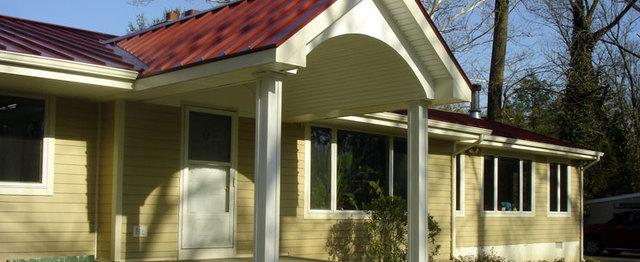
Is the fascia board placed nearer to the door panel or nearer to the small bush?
the door panel

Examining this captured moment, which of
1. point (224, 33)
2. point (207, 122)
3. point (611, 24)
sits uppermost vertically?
point (611, 24)

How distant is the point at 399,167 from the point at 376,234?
4.61 feet

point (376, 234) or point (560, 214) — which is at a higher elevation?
point (560, 214)

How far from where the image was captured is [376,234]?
1356 cm

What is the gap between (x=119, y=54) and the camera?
10.2m

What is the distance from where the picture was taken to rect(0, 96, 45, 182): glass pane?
9.35 meters

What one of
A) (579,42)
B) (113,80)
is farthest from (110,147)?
(579,42)

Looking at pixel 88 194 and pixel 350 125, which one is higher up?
pixel 350 125

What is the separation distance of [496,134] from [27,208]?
10.4 meters

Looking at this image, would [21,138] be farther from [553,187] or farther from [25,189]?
[553,187]

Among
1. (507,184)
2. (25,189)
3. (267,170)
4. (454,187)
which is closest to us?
(267,170)

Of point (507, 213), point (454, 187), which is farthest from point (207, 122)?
point (507, 213)

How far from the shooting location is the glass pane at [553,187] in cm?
1847

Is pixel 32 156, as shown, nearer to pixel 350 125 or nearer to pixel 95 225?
pixel 95 225
